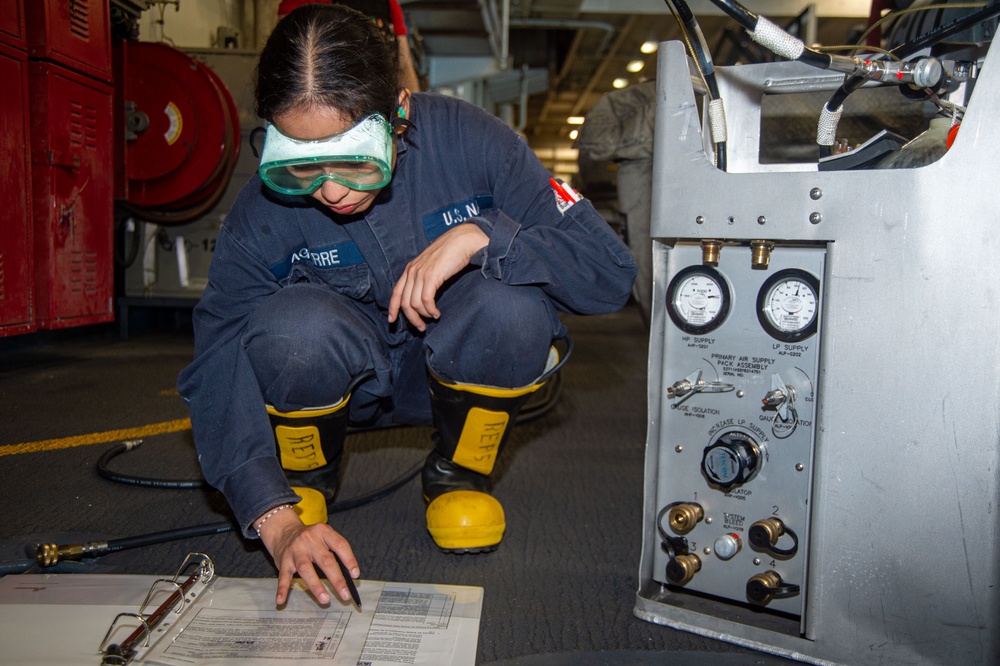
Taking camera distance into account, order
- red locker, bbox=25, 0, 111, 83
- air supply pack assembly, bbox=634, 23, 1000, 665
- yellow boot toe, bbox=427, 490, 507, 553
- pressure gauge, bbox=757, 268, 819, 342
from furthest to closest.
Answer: red locker, bbox=25, 0, 111, 83
yellow boot toe, bbox=427, 490, 507, 553
pressure gauge, bbox=757, 268, 819, 342
air supply pack assembly, bbox=634, 23, 1000, 665

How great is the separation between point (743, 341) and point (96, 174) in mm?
2173

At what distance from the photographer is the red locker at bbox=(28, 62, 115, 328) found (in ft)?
6.55

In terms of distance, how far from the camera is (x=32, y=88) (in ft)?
6.48

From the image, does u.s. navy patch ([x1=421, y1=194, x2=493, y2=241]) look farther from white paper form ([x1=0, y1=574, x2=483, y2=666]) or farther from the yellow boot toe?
white paper form ([x1=0, y1=574, x2=483, y2=666])

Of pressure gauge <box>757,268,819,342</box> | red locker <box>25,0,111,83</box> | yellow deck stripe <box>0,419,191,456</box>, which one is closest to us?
pressure gauge <box>757,268,819,342</box>

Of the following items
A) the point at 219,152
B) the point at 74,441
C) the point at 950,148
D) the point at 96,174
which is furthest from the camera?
the point at 219,152

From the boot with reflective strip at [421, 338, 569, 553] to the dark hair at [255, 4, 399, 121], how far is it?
0.38 m

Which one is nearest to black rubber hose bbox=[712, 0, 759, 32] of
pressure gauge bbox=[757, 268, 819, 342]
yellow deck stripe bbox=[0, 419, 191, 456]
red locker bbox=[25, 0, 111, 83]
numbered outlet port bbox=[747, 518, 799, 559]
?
pressure gauge bbox=[757, 268, 819, 342]

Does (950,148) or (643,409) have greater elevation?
(950,148)

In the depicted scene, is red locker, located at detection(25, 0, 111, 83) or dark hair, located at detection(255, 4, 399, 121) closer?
dark hair, located at detection(255, 4, 399, 121)

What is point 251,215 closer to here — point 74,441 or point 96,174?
point 74,441

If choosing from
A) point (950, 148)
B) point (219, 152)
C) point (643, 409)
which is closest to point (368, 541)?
point (950, 148)

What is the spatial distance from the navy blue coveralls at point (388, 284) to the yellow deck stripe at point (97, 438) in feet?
2.31

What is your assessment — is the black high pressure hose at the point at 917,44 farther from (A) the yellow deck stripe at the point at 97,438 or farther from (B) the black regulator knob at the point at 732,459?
(A) the yellow deck stripe at the point at 97,438
